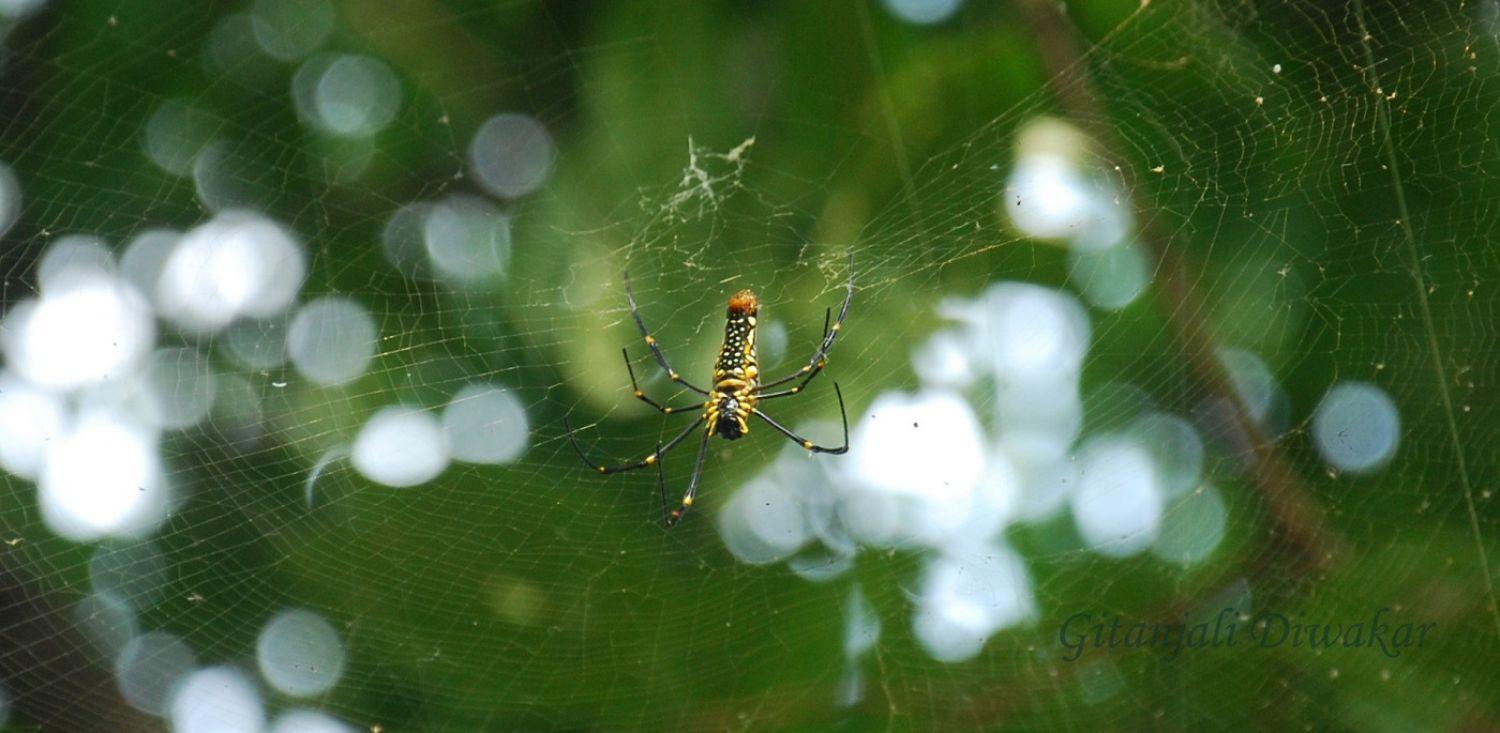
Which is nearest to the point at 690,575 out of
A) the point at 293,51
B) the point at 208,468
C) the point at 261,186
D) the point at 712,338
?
the point at 712,338

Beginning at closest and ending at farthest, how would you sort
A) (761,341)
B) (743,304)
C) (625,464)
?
(743,304) < (625,464) < (761,341)

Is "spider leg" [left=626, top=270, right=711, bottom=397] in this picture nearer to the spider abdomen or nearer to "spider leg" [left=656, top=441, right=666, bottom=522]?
the spider abdomen

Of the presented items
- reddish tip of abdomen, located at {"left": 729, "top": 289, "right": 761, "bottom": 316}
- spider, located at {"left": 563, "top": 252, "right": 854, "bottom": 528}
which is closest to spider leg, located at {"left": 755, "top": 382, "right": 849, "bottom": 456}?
spider, located at {"left": 563, "top": 252, "right": 854, "bottom": 528}

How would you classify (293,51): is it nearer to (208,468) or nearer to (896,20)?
(208,468)

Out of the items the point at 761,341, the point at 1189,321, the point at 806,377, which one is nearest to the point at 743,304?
the point at 806,377

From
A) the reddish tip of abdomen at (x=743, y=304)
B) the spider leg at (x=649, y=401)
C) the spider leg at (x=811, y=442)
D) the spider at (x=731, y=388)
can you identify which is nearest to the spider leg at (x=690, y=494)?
the spider at (x=731, y=388)

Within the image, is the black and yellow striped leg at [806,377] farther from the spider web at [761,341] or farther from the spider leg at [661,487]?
the spider leg at [661,487]

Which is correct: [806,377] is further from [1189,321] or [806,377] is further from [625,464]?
[1189,321]
